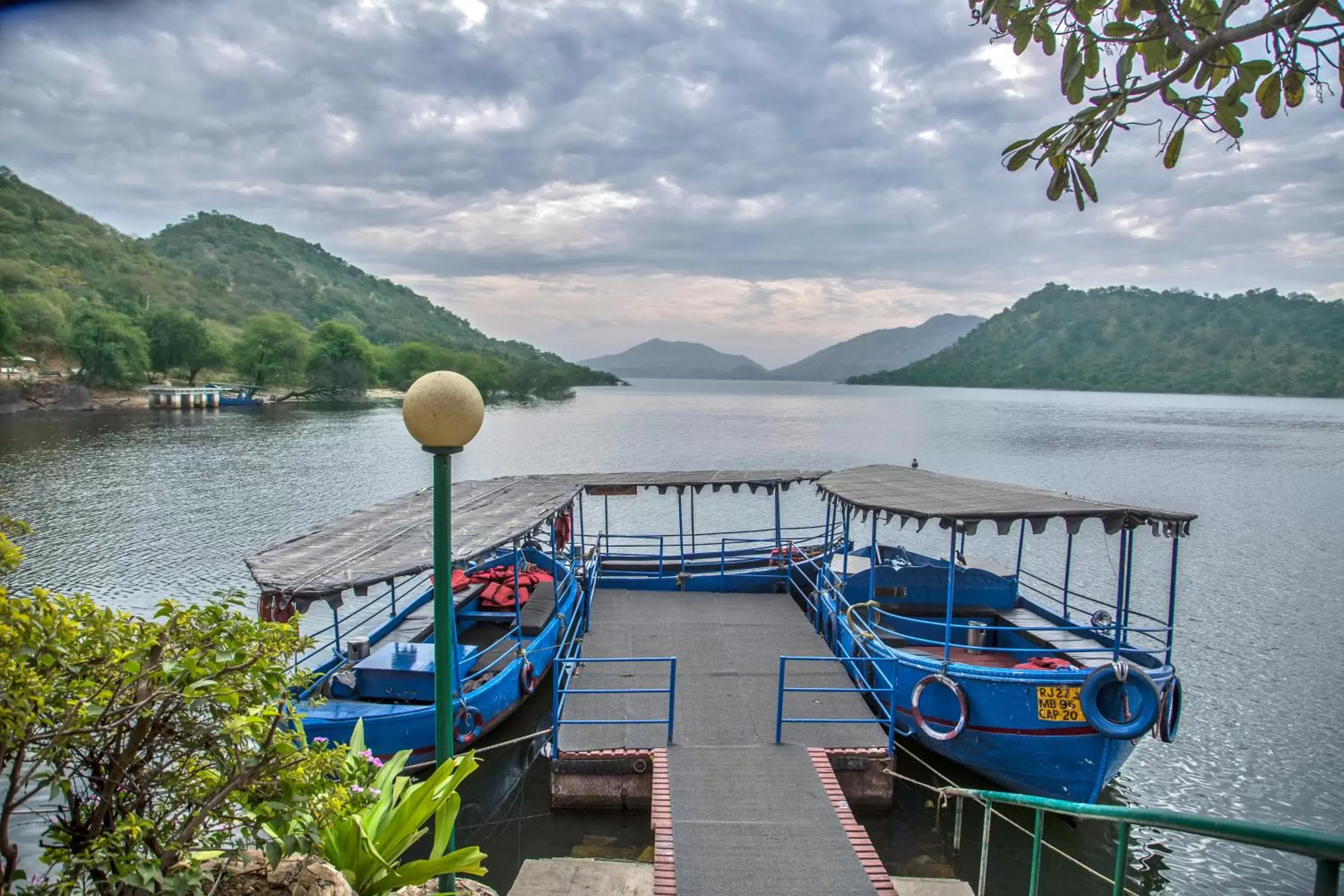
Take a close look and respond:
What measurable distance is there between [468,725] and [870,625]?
6193 mm

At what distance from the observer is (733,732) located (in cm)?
977

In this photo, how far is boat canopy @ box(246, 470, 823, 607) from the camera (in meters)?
9.10

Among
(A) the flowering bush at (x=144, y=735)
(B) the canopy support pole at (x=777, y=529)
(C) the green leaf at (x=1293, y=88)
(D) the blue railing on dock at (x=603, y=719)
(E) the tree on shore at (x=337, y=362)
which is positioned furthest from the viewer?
(E) the tree on shore at (x=337, y=362)

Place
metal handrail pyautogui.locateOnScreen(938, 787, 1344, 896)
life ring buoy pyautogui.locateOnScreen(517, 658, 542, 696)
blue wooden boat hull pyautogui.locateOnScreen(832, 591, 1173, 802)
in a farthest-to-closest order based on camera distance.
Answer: life ring buoy pyautogui.locateOnScreen(517, 658, 542, 696)
blue wooden boat hull pyautogui.locateOnScreen(832, 591, 1173, 802)
metal handrail pyautogui.locateOnScreen(938, 787, 1344, 896)

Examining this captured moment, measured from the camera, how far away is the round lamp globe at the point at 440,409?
482cm

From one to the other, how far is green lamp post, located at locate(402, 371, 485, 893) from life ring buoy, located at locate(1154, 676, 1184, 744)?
30.1 ft

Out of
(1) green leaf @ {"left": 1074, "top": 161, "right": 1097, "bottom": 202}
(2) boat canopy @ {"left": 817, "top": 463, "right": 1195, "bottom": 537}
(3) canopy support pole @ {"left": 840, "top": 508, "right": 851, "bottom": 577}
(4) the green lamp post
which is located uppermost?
(1) green leaf @ {"left": 1074, "top": 161, "right": 1097, "bottom": 202}

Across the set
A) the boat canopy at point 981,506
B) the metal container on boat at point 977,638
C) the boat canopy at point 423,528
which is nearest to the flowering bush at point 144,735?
the boat canopy at point 423,528

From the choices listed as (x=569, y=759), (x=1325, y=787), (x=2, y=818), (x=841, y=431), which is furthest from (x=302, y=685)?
(x=841, y=431)

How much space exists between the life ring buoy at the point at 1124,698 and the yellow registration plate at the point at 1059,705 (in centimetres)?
12

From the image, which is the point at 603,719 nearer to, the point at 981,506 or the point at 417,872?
the point at 981,506

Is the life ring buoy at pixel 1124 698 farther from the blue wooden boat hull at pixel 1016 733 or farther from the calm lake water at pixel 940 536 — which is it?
the calm lake water at pixel 940 536

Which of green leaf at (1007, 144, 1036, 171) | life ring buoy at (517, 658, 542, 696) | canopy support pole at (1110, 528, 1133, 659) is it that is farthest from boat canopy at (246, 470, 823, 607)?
canopy support pole at (1110, 528, 1133, 659)

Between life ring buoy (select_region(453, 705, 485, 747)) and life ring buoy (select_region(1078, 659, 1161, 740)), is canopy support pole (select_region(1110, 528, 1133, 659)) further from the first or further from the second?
life ring buoy (select_region(453, 705, 485, 747))
